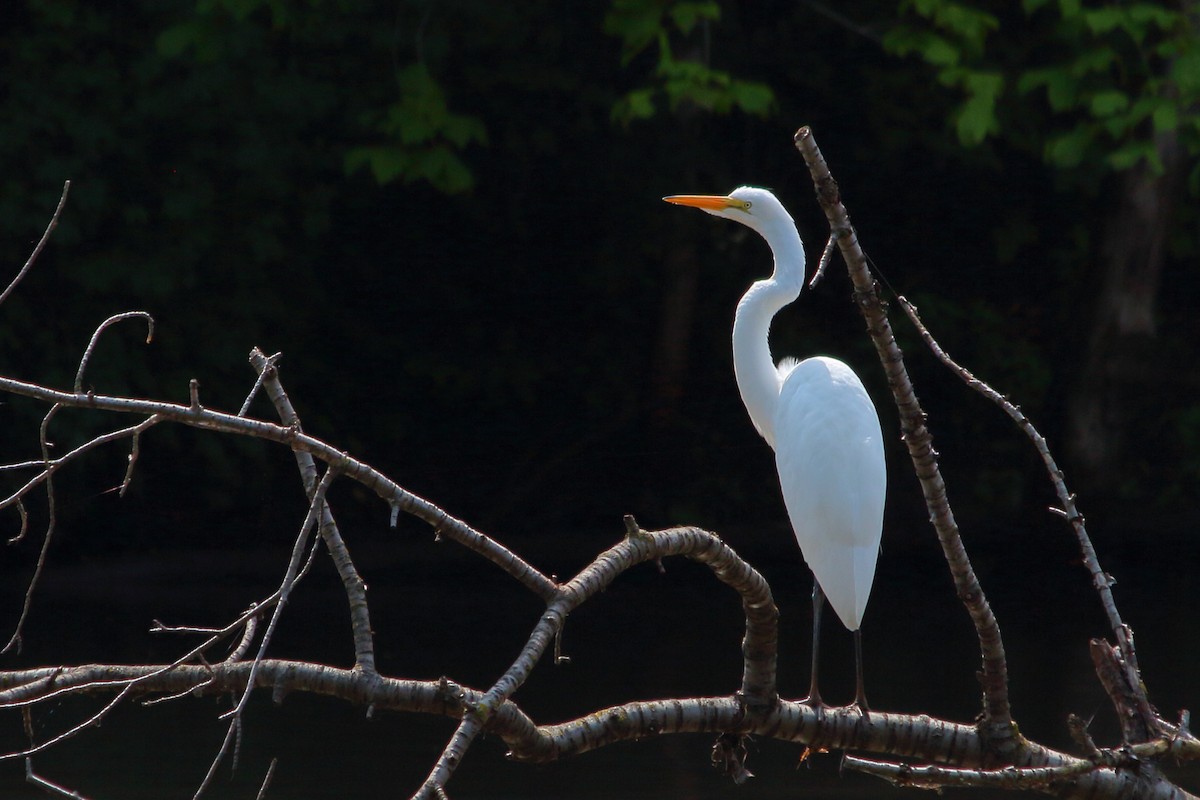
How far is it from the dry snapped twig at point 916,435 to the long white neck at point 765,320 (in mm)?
1321

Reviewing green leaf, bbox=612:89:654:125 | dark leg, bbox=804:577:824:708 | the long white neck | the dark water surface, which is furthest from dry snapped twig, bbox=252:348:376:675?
green leaf, bbox=612:89:654:125

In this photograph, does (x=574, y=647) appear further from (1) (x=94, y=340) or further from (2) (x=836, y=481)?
(1) (x=94, y=340)

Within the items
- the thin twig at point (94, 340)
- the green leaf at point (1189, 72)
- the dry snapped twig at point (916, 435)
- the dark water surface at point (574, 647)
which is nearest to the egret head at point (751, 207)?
the dark water surface at point (574, 647)

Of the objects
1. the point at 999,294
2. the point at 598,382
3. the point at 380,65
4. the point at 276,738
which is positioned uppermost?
the point at 380,65

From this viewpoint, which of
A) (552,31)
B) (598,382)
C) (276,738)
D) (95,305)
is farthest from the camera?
(598,382)

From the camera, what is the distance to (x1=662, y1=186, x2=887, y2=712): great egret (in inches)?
113

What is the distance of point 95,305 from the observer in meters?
6.47

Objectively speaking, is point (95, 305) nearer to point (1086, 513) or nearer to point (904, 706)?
point (904, 706)

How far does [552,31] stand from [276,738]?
3.77 meters

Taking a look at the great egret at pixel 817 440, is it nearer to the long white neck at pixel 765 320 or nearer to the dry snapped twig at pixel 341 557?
the long white neck at pixel 765 320

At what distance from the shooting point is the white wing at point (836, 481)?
2854 mm

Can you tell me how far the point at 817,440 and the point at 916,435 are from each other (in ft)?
4.83

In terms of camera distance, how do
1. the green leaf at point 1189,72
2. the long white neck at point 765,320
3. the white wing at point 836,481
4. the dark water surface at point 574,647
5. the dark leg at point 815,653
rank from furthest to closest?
the green leaf at point 1189,72
the dark water surface at point 574,647
the long white neck at point 765,320
the white wing at point 836,481
the dark leg at point 815,653

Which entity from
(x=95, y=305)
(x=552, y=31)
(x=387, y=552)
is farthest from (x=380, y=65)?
(x=387, y=552)
